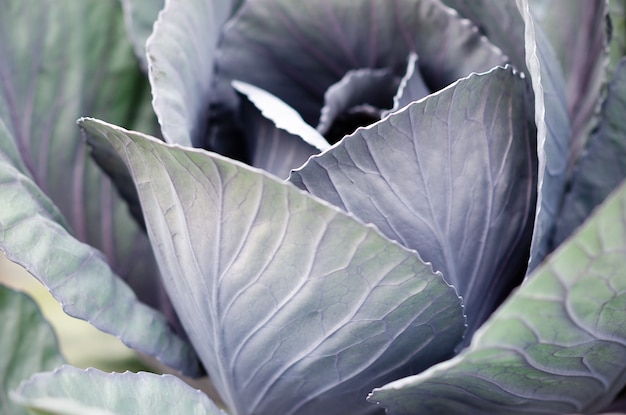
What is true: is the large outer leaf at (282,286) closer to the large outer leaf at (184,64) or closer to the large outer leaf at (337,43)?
the large outer leaf at (184,64)

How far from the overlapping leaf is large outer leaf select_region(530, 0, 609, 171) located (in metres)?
0.39

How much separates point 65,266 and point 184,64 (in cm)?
16

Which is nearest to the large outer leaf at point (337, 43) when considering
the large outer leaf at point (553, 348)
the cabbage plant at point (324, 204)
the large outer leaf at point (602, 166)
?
the cabbage plant at point (324, 204)

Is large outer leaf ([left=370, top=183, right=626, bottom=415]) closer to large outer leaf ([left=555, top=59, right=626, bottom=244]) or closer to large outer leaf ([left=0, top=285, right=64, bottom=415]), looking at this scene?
large outer leaf ([left=555, top=59, right=626, bottom=244])

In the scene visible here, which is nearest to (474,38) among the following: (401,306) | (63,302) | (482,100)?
(482,100)

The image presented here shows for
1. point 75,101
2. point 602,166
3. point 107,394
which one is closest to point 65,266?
point 107,394

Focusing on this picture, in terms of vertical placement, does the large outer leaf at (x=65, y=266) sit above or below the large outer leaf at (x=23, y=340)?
above

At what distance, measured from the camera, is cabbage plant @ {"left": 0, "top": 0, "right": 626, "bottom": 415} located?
0.40 m

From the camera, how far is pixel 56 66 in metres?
0.64

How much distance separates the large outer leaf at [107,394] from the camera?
35 centimetres

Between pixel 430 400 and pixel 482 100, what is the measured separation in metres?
0.19

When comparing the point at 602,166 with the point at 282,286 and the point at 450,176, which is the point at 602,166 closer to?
the point at 450,176

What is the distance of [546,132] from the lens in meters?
0.46

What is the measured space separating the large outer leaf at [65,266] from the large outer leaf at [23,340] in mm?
82
